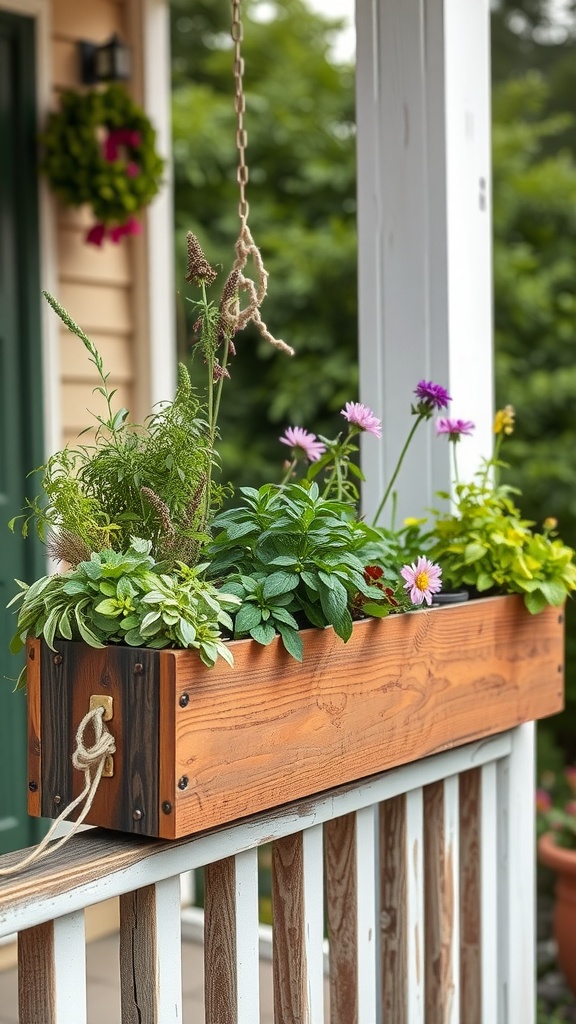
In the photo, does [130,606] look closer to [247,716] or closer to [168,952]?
[247,716]

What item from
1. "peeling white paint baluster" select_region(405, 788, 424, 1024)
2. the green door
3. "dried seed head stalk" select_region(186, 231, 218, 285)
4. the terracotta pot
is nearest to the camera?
"dried seed head stalk" select_region(186, 231, 218, 285)

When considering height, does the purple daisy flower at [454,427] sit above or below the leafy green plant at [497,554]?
above

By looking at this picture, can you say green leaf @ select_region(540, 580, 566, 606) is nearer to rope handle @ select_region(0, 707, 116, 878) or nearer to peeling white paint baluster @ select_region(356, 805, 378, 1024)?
peeling white paint baluster @ select_region(356, 805, 378, 1024)

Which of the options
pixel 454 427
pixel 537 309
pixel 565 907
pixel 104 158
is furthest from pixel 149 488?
pixel 537 309

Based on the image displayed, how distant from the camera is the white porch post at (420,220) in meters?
1.84

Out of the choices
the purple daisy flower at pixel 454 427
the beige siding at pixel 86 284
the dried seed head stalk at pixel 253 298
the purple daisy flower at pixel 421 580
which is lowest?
the purple daisy flower at pixel 421 580

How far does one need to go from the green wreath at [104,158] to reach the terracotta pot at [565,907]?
2219 mm

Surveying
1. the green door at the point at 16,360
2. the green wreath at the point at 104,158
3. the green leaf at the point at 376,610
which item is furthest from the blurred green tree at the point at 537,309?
the green leaf at the point at 376,610

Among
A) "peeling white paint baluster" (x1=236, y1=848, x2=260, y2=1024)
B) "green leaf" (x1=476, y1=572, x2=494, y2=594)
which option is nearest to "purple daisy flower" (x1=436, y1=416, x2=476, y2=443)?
"green leaf" (x1=476, y1=572, x2=494, y2=594)

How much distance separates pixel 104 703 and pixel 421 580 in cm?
46

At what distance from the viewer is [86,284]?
10.2 feet

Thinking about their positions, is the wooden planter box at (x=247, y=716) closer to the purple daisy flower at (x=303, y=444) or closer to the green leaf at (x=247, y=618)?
the green leaf at (x=247, y=618)

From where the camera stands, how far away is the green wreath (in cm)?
286

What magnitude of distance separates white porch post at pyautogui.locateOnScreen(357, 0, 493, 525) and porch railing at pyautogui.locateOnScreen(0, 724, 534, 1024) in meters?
0.53
